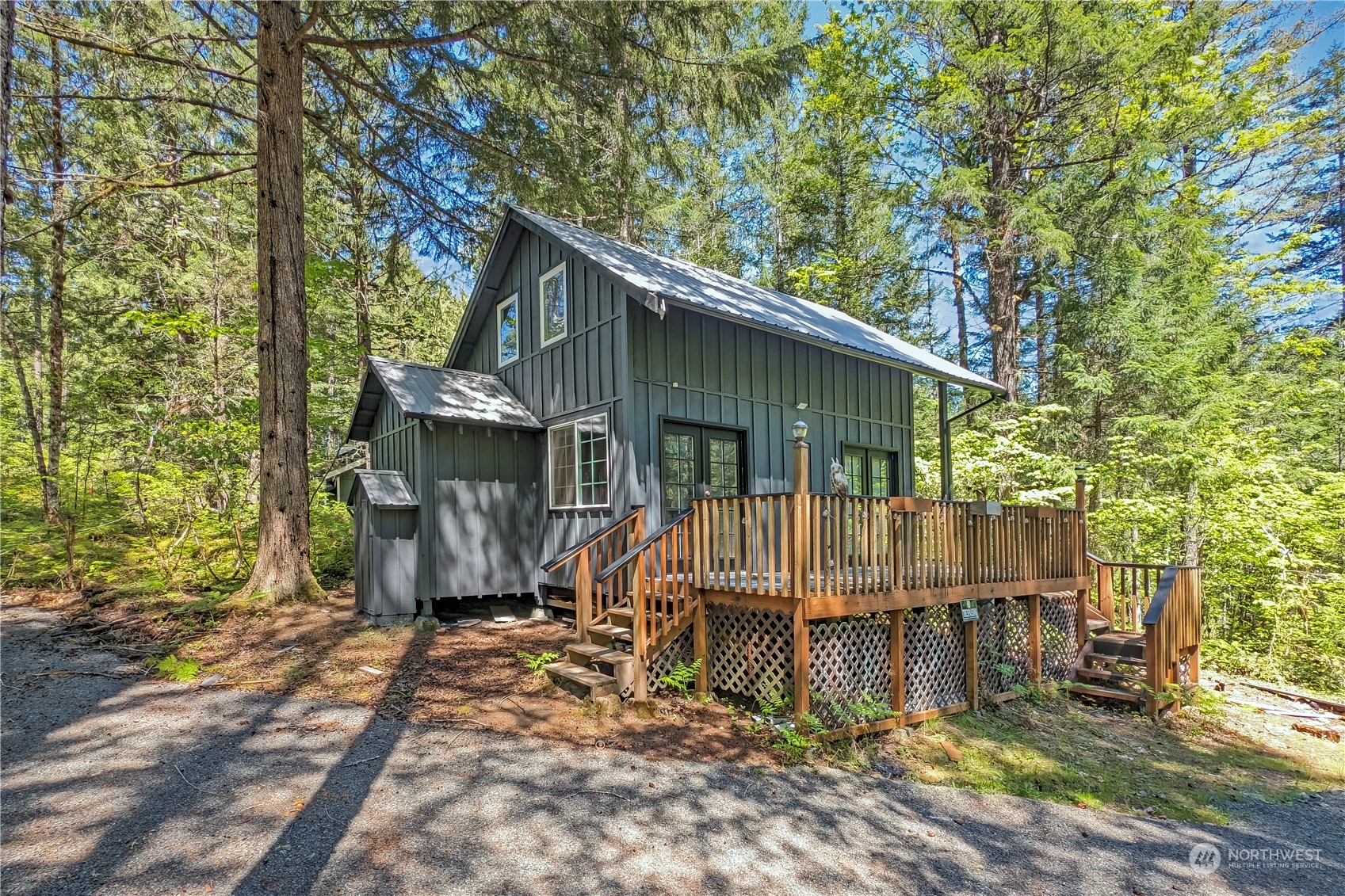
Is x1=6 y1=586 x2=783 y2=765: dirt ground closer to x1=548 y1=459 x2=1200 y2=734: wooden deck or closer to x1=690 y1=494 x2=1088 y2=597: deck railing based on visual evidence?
x1=548 y1=459 x2=1200 y2=734: wooden deck

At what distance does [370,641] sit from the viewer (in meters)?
6.73

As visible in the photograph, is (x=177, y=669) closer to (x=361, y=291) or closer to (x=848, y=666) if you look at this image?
(x=848, y=666)

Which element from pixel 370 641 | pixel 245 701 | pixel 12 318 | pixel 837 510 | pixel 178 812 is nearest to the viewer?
pixel 178 812

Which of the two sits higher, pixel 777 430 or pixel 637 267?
pixel 637 267

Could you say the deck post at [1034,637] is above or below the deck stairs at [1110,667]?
above

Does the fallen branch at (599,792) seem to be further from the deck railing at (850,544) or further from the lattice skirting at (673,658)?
the deck railing at (850,544)

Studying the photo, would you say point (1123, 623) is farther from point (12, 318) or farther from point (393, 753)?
point (12, 318)

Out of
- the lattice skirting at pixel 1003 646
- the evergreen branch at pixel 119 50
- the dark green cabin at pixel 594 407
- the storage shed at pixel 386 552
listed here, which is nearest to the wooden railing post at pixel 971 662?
the lattice skirting at pixel 1003 646

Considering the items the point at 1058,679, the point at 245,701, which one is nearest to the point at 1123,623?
the point at 1058,679

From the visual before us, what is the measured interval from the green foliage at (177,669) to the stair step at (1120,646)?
10.1 meters

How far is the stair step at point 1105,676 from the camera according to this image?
7.33 m

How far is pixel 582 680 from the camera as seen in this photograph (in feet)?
18.0

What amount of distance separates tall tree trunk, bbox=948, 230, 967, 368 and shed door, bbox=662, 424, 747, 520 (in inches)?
428

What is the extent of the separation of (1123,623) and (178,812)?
10.9 m
